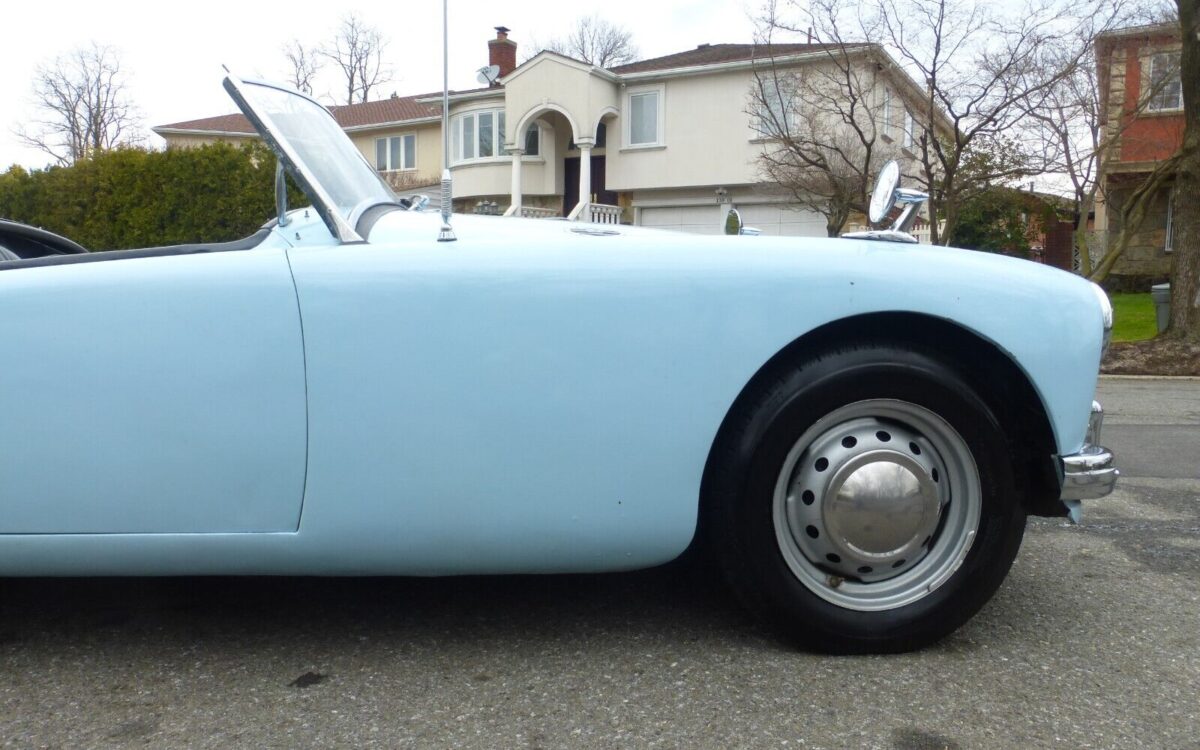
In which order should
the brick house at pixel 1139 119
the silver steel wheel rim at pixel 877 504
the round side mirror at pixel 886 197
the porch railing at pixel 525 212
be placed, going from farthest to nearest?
the brick house at pixel 1139 119 < the porch railing at pixel 525 212 < the round side mirror at pixel 886 197 < the silver steel wheel rim at pixel 877 504

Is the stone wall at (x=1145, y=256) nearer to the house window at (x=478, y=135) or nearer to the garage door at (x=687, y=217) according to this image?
the garage door at (x=687, y=217)

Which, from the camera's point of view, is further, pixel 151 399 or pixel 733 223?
pixel 733 223

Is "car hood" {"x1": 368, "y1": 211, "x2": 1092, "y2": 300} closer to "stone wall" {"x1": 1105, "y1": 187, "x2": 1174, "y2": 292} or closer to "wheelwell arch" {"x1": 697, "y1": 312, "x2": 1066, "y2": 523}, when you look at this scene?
"wheelwell arch" {"x1": 697, "y1": 312, "x2": 1066, "y2": 523}

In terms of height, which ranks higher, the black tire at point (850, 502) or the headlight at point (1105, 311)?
the headlight at point (1105, 311)

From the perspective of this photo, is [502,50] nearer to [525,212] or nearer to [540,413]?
[525,212]

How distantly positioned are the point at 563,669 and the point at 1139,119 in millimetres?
18393

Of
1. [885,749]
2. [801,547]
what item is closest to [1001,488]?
[801,547]

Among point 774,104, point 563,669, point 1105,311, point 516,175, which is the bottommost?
point 563,669

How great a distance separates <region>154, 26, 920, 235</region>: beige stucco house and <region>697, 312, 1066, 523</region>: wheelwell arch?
67.3 ft

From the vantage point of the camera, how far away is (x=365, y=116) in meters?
34.2

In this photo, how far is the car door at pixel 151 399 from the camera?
2053 millimetres

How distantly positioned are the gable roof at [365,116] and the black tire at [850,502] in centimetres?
3084

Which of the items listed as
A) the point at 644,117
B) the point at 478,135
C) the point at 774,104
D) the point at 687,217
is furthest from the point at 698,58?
the point at 478,135

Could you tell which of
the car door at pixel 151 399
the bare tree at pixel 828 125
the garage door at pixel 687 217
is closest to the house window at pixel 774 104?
the bare tree at pixel 828 125
